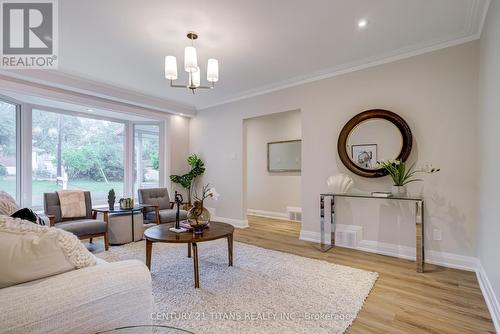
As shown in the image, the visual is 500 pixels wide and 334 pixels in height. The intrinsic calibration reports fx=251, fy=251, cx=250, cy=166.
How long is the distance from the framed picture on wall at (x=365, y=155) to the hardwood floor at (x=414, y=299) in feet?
4.01

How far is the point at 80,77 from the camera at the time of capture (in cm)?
398

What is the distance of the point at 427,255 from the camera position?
120 inches

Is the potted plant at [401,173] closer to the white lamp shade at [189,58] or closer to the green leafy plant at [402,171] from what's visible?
the green leafy plant at [402,171]

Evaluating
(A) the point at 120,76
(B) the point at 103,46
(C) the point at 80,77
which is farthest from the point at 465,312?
(C) the point at 80,77

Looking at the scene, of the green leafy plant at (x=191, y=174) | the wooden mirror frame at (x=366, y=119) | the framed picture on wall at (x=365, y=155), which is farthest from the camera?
the green leafy plant at (x=191, y=174)

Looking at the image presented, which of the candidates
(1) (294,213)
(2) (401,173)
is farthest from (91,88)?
(2) (401,173)

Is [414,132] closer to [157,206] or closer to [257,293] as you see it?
[257,293]

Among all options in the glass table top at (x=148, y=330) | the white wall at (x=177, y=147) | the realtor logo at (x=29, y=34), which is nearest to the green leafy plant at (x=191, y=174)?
the white wall at (x=177, y=147)

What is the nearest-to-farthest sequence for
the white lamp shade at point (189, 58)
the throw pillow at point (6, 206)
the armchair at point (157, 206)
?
1. the throw pillow at point (6, 206)
2. the white lamp shade at point (189, 58)
3. the armchair at point (157, 206)

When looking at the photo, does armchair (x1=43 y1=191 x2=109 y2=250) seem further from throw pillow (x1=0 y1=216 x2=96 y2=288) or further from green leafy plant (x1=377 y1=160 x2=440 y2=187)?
Result: green leafy plant (x1=377 y1=160 x2=440 y2=187)

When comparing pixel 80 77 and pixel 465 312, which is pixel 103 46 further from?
pixel 465 312

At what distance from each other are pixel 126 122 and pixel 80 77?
1.76 metres

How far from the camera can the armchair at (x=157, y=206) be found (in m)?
4.09

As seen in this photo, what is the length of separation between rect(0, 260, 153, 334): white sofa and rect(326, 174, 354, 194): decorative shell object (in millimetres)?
2871
